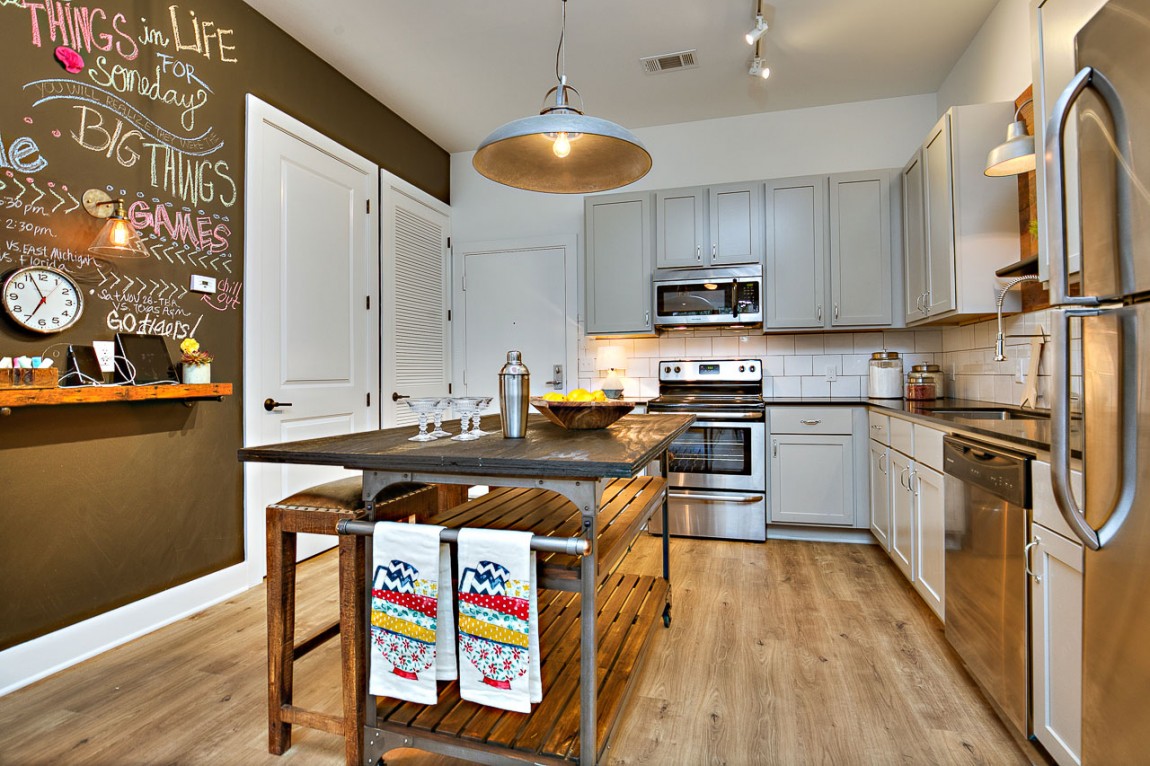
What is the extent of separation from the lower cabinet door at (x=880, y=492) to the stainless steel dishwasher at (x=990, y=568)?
103 cm

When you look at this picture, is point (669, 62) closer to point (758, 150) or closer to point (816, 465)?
point (758, 150)

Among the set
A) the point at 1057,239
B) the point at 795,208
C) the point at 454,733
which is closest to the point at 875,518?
the point at 795,208

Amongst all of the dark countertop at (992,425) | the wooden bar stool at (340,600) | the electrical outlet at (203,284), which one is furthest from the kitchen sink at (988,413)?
the electrical outlet at (203,284)

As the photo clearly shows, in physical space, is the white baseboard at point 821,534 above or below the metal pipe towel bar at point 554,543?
below

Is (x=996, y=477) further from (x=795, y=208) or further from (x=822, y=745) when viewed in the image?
(x=795, y=208)

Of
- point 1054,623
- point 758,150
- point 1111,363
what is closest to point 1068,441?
point 1111,363

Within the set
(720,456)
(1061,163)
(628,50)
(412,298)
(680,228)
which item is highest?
(628,50)

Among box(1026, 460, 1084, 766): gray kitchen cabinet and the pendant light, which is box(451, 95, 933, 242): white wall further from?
box(1026, 460, 1084, 766): gray kitchen cabinet

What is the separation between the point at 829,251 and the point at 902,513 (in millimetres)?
1816

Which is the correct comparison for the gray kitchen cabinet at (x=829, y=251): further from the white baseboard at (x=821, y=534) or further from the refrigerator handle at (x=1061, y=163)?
the refrigerator handle at (x=1061, y=163)

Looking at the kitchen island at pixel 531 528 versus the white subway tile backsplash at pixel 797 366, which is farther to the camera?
the white subway tile backsplash at pixel 797 366

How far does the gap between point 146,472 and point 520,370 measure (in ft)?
6.13

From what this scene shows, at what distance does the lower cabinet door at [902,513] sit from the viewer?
8.65 ft

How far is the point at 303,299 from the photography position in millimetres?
3309
